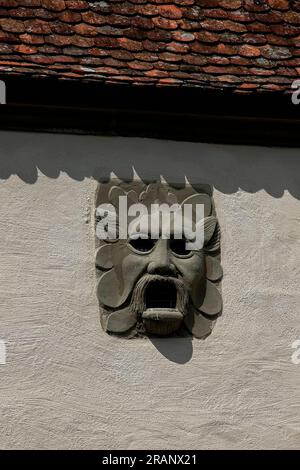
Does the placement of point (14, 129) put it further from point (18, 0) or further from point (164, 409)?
point (164, 409)

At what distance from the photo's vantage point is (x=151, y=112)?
1379cm

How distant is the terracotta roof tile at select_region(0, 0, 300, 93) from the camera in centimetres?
1366

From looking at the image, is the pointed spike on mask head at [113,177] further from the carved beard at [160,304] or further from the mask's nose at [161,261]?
the carved beard at [160,304]

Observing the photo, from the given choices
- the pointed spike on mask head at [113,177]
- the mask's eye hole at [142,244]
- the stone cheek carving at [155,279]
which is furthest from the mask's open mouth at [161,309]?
the pointed spike on mask head at [113,177]

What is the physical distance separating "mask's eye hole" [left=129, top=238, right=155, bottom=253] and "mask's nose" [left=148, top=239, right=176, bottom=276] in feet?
0.18

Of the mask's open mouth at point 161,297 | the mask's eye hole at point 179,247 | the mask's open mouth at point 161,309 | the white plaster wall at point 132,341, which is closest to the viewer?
the white plaster wall at point 132,341

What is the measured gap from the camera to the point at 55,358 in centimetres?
1327

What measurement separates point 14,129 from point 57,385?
171cm

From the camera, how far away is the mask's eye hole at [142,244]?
13.6m

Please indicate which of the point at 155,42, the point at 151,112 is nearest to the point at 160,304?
the point at 151,112

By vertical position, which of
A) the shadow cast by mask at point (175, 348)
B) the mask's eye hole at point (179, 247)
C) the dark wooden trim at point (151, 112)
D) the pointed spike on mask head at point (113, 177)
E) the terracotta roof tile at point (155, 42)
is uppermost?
the terracotta roof tile at point (155, 42)

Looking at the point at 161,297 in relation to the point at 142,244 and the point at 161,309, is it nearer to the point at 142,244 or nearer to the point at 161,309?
the point at 161,309

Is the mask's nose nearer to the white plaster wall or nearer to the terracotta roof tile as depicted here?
the white plaster wall

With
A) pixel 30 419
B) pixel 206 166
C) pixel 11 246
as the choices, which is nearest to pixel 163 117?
pixel 206 166
